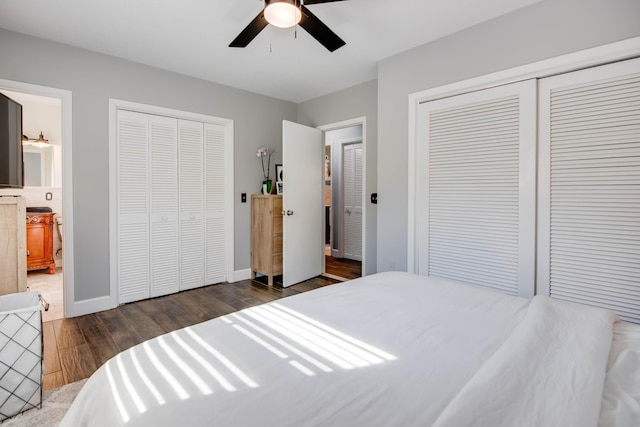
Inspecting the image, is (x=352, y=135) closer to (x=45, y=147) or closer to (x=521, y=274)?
(x=521, y=274)

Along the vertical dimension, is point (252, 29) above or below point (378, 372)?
above

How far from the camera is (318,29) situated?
6.72ft

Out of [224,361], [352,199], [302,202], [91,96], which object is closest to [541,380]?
[224,361]

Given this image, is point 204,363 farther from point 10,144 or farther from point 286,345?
point 10,144

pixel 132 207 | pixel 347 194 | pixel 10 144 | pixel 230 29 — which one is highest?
pixel 230 29

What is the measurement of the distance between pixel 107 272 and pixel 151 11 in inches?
94.3

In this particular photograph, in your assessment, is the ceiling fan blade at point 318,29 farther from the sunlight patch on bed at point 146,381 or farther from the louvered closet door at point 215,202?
the louvered closet door at point 215,202

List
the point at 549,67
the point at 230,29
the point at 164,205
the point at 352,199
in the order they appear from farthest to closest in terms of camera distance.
A: 1. the point at 352,199
2. the point at 164,205
3. the point at 230,29
4. the point at 549,67

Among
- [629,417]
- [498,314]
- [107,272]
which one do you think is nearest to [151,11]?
[107,272]

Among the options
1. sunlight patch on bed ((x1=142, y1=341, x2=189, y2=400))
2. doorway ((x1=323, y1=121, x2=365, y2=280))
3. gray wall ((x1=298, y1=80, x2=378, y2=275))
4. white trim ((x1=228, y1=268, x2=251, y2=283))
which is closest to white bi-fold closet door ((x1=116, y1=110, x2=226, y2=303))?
white trim ((x1=228, y1=268, x2=251, y2=283))

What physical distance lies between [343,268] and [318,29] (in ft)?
11.9

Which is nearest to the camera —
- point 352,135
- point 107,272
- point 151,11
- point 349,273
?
point 151,11

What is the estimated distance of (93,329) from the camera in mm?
2607

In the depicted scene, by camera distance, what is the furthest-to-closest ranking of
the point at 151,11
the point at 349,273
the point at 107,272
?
1. the point at 349,273
2. the point at 107,272
3. the point at 151,11
